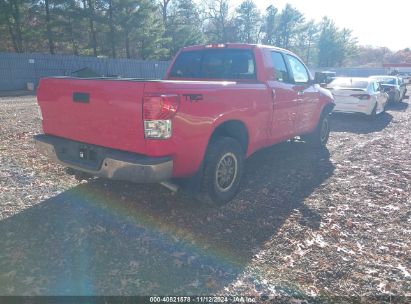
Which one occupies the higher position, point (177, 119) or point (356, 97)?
point (177, 119)

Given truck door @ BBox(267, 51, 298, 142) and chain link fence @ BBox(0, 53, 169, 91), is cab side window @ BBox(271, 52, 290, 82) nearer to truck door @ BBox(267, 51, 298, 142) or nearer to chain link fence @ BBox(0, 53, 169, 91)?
truck door @ BBox(267, 51, 298, 142)

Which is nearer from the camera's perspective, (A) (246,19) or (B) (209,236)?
(B) (209,236)

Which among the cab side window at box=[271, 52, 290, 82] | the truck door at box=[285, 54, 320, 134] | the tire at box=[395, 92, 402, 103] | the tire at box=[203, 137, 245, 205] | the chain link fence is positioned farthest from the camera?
the chain link fence

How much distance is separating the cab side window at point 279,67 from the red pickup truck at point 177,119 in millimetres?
23

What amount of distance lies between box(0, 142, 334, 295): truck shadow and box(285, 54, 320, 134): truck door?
147cm

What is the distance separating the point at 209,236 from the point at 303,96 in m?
3.53

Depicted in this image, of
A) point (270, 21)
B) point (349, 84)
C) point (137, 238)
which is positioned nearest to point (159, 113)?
point (137, 238)

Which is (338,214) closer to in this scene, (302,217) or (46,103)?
(302,217)

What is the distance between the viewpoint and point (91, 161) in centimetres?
361

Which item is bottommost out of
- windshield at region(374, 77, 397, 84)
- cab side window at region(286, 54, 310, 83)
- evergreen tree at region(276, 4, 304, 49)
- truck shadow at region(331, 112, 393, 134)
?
truck shadow at region(331, 112, 393, 134)

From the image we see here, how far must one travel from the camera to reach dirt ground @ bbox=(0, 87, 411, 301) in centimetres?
286

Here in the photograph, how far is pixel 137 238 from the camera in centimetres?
352

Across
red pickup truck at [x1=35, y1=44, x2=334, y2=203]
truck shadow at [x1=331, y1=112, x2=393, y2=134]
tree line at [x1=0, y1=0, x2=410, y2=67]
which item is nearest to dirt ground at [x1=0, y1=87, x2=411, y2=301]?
red pickup truck at [x1=35, y1=44, x2=334, y2=203]

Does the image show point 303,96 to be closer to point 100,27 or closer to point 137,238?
point 137,238
